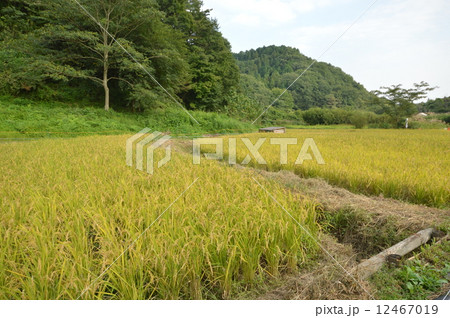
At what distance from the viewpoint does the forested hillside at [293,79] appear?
16234 mm

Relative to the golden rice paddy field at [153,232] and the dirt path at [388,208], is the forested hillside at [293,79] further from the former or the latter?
the golden rice paddy field at [153,232]

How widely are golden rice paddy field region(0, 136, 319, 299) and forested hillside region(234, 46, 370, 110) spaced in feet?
45.9

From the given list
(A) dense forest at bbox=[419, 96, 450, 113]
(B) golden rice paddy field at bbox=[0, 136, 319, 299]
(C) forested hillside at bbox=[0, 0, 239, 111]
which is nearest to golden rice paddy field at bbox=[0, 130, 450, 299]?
(B) golden rice paddy field at bbox=[0, 136, 319, 299]

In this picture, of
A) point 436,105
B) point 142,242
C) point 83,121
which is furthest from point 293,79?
point 142,242

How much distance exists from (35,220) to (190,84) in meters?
20.0

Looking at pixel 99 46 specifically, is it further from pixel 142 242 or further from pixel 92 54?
pixel 142 242

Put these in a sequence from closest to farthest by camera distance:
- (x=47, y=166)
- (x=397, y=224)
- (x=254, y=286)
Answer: (x=254, y=286), (x=397, y=224), (x=47, y=166)

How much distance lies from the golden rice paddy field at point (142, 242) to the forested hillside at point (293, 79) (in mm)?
13983

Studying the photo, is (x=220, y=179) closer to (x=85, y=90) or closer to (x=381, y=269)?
(x=381, y=269)

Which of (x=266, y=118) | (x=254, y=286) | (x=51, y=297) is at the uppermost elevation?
(x=266, y=118)

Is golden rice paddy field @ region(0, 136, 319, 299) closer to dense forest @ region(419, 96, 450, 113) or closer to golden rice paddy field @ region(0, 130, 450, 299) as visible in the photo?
golden rice paddy field @ region(0, 130, 450, 299)

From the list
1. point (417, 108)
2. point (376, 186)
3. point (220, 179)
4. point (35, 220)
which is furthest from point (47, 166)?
point (417, 108)

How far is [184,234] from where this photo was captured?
1769mm

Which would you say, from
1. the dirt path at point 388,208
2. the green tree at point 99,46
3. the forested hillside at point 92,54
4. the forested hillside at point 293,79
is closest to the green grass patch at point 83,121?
the forested hillside at point 92,54
